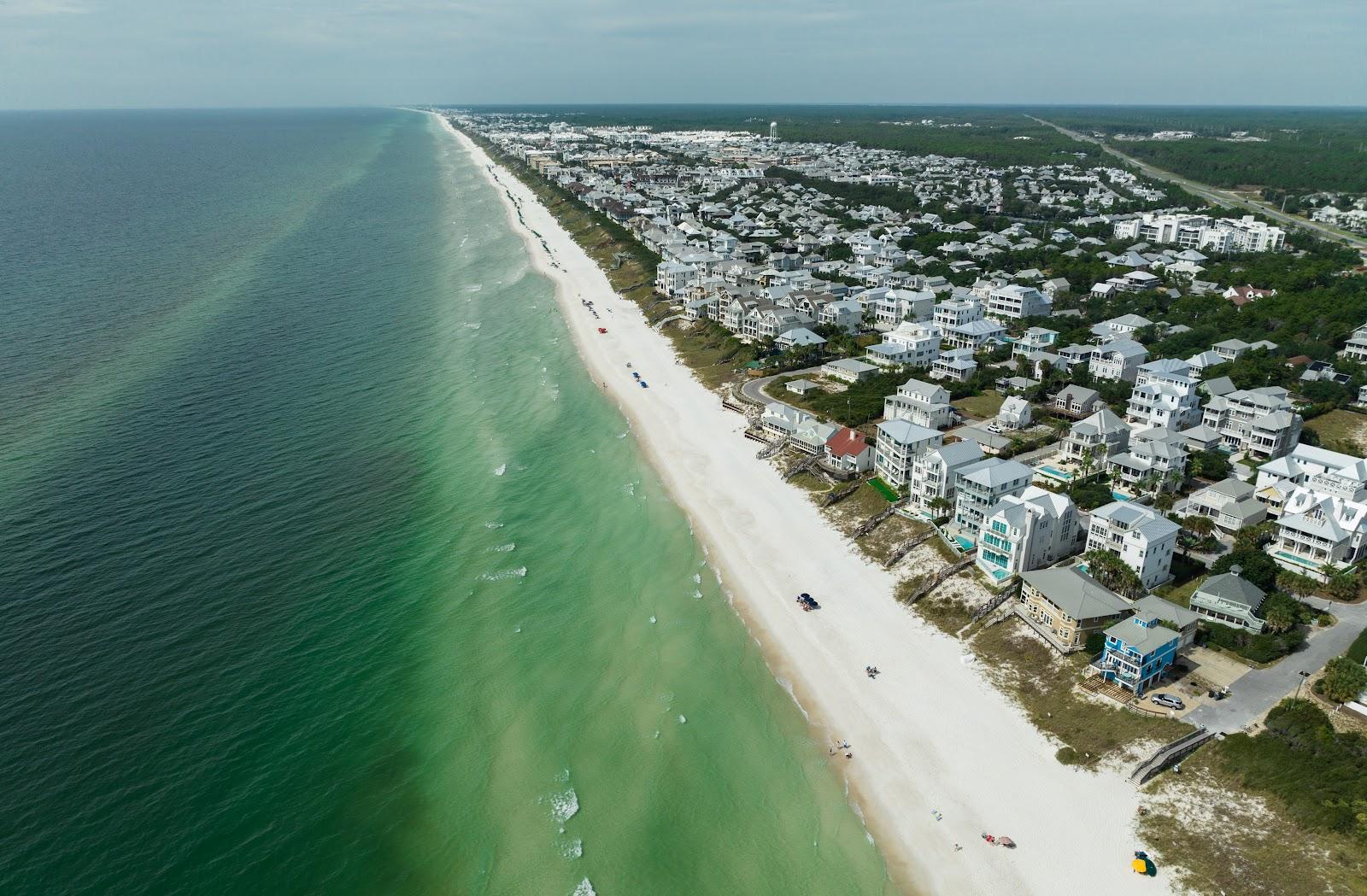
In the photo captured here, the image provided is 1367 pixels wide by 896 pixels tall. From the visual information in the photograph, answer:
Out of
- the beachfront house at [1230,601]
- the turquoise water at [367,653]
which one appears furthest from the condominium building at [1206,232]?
the turquoise water at [367,653]

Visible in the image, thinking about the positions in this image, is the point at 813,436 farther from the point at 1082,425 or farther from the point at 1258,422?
the point at 1258,422

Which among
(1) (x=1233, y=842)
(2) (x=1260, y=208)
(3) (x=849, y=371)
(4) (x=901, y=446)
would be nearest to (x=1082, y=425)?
(4) (x=901, y=446)

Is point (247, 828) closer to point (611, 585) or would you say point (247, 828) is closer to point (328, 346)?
point (611, 585)

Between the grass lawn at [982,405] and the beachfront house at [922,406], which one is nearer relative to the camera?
the beachfront house at [922,406]

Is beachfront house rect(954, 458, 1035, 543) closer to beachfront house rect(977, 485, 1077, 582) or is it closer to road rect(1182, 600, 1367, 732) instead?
beachfront house rect(977, 485, 1077, 582)

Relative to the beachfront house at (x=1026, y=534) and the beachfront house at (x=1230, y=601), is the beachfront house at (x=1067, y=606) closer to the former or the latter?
the beachfront house at (x=1026, y=534)

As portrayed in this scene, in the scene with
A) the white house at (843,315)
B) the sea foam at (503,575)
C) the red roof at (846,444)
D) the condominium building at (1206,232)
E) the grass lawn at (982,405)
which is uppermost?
the condominium building at (1206,232)

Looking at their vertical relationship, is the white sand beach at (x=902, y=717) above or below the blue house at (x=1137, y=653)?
below
